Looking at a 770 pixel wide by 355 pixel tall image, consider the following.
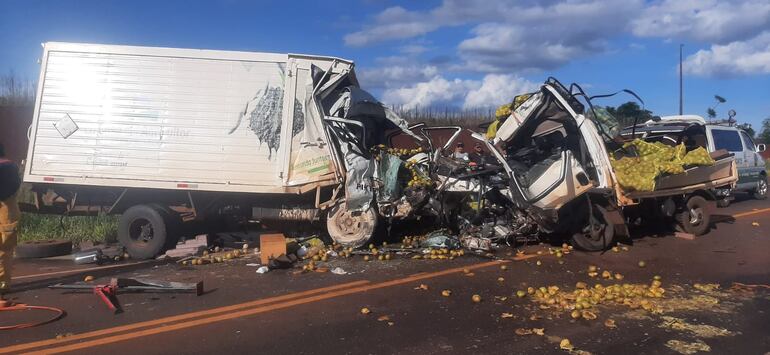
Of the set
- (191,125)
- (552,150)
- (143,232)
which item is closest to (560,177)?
(552,150)

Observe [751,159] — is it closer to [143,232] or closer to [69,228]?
[143,232]

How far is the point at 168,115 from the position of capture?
350 inches

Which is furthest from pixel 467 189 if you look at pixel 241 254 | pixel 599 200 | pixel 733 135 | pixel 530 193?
pixel 733 135

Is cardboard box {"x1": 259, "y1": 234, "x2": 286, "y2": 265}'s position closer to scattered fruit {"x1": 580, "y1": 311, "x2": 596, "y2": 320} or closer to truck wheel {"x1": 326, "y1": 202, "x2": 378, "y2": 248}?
truck wheel {"x1": 326, "y1": 202, "x2": 378, "y2": 248}

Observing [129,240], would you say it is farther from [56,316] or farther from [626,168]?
[626,168]

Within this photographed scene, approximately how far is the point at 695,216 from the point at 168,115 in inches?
360

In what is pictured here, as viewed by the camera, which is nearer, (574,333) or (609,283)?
(574,333)

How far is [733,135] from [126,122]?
13575 mm

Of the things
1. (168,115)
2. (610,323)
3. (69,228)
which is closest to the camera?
(610,323)

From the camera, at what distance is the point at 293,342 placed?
479 centimetres

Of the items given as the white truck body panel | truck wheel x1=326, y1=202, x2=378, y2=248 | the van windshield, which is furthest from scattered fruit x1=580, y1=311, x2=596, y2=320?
the van windshield

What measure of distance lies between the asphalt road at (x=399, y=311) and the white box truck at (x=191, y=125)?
1.42 m

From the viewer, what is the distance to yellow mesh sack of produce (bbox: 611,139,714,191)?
8312 millimetres

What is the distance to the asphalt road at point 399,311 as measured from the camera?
15.5 feet
